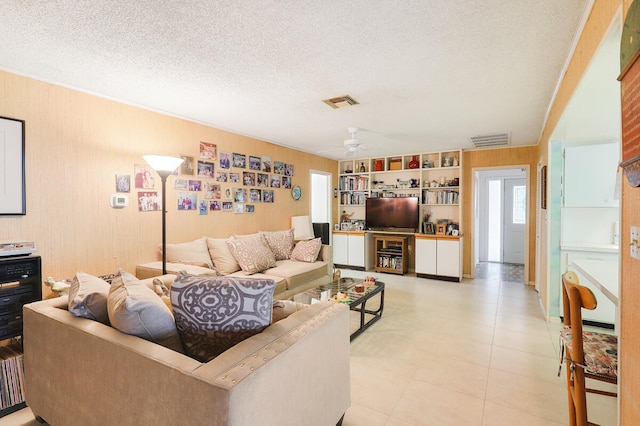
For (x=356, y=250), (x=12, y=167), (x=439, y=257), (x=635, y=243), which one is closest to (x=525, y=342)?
(x=635, y=243)

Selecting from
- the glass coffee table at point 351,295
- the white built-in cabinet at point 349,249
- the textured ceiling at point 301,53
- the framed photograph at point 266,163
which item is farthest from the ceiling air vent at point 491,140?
the framed photograph at point 266,163

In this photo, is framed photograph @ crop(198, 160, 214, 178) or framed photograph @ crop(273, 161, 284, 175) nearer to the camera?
framed photograph @ crop(198, 160, 214, 178)

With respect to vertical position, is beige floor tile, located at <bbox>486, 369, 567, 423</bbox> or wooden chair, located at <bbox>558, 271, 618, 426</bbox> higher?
wooden chair, located at <bbox>558, 271, 618, 426</bbox>

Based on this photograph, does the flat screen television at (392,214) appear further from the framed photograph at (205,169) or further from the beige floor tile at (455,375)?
the beige floor tile at (455,375)

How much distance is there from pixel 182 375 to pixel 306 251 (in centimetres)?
330

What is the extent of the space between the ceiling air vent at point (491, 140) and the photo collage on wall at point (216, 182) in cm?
308

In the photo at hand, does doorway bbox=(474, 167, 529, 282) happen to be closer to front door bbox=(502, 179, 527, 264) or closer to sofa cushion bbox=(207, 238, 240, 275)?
front door bbox=(502, 179, 527, 264)

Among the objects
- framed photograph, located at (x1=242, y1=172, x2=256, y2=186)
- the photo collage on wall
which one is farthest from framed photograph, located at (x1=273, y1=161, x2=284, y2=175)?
framed photograph, located at (x1=242, y1=172, x2=256, y2=186)

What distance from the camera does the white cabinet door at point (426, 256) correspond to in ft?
17.8

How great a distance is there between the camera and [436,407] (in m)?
1.91

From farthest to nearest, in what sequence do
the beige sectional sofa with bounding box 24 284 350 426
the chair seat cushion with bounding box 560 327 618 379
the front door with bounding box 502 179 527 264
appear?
the front door with bounding box 502 179 527 264 → the chair seat cushion with bounding box 560 327 618 379 → the beige sectional sofa with bounding box 24 284 350 426

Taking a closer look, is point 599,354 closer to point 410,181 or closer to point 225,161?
point 225,161

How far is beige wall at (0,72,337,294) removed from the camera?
2.44 meters

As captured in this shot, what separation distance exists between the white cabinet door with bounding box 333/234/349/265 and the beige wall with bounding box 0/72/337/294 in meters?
3.21
